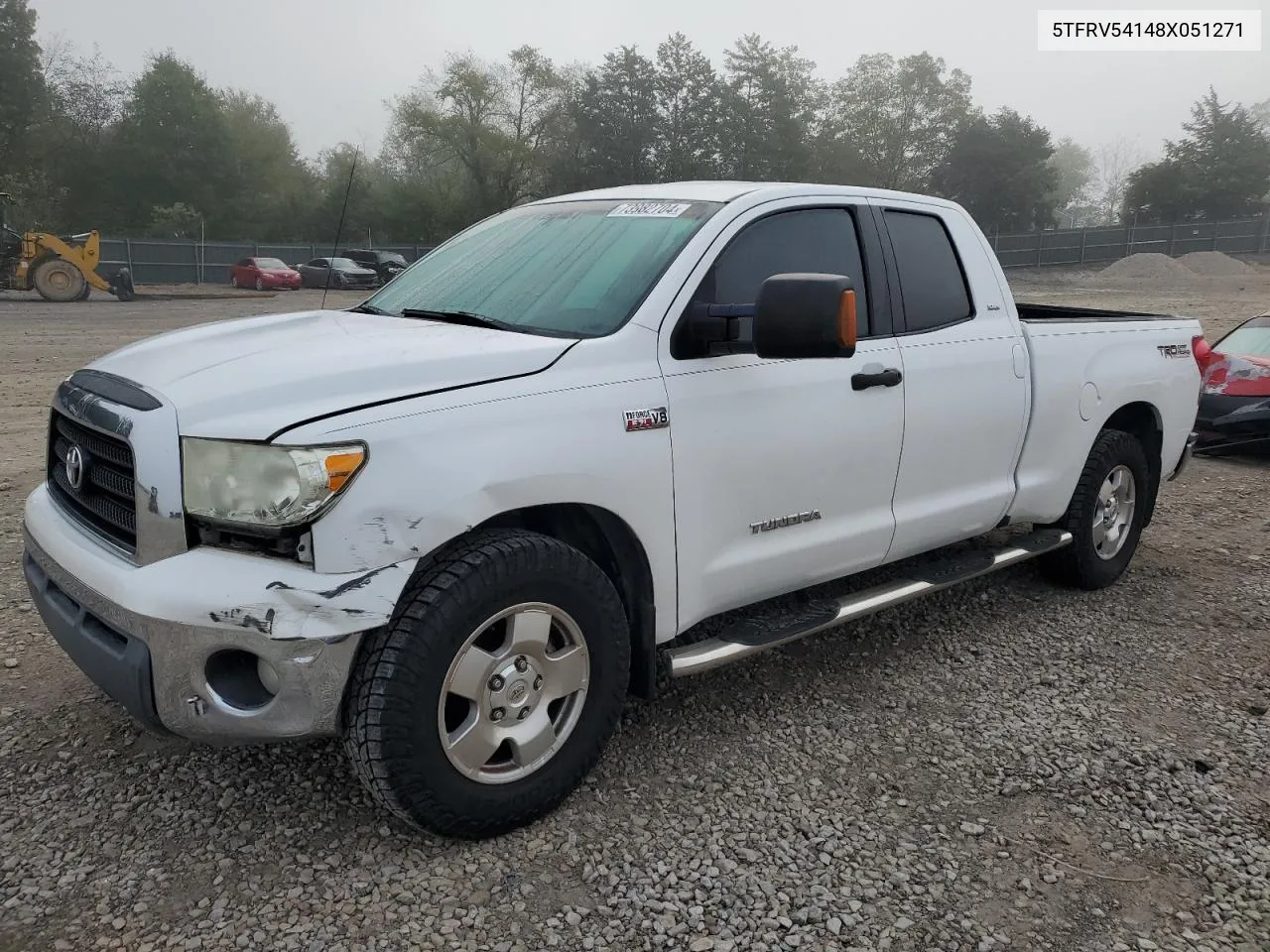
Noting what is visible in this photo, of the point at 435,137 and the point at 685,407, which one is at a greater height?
the point at 435,137

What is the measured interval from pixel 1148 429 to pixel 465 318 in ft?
12.3

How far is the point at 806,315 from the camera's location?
117 inches

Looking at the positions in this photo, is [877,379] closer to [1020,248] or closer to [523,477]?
[523,477]

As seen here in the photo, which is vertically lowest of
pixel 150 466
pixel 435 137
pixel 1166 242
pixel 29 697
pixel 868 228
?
pixel 29 697

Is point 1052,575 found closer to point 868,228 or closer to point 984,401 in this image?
point 984,401

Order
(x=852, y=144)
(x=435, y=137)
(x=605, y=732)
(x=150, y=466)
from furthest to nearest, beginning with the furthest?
(x=852, y=144) → (x=435, y=137) → (x=605, y=732) → (x=150, y=466)

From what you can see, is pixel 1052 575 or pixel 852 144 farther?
pixel 852 144

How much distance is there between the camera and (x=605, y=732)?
313cm

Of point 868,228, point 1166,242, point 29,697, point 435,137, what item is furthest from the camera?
point 435,137

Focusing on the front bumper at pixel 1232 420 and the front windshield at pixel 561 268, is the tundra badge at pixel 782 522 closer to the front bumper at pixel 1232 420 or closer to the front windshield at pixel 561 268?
the front windshield at pixel 561 268

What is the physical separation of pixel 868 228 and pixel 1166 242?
173 ft

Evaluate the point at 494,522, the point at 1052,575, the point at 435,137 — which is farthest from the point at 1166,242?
the point at 494,522

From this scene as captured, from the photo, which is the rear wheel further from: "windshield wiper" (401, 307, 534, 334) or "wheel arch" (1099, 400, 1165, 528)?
"wheel arch" (1099, 400, 1165, 528)

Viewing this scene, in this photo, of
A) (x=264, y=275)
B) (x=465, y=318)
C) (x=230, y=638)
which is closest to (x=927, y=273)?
(x=465, y=318)
